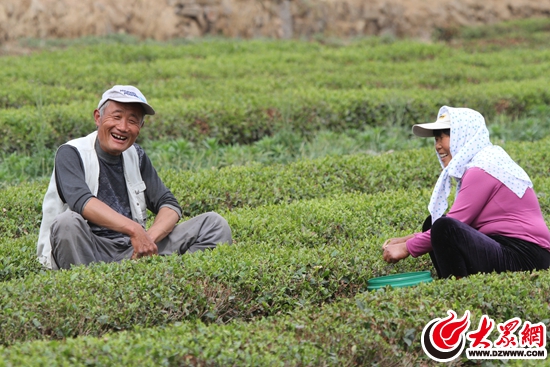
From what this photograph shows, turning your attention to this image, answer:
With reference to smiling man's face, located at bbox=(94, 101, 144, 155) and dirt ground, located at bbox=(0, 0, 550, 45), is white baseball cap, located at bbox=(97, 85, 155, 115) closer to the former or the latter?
smiling man's face, located at bbox=(94, 101, 144, 155)

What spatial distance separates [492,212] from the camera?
4.84 m

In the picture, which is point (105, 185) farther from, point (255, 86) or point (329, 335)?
point (255, 86)

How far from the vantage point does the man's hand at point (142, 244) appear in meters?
5.03

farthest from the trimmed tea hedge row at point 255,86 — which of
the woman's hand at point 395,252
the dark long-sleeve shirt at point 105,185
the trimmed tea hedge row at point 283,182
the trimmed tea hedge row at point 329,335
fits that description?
the trimmed tea hedge row at point 329,335

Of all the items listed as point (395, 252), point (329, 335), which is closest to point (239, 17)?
point (395, 252)

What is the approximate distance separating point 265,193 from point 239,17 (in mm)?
13000

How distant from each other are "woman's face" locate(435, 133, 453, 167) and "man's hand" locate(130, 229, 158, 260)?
2.02 m

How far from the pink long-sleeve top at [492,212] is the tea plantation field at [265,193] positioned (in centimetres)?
28

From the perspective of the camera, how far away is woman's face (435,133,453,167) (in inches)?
200

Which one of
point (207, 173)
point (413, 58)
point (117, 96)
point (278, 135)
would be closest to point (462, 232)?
point (117, 96)

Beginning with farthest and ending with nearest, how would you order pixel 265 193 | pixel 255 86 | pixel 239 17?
pixel 239 17 < pixel 255 86 < pixel 265 193

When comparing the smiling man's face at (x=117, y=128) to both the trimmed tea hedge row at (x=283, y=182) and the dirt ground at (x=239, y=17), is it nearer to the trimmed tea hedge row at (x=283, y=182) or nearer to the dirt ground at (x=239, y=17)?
the trimmed tea hedge row at (x=283, y=182)

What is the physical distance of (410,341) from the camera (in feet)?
13.7

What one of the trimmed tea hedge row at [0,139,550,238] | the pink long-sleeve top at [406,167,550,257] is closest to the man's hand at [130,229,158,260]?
the pink long-sleeve top at [406,167,550,257]
